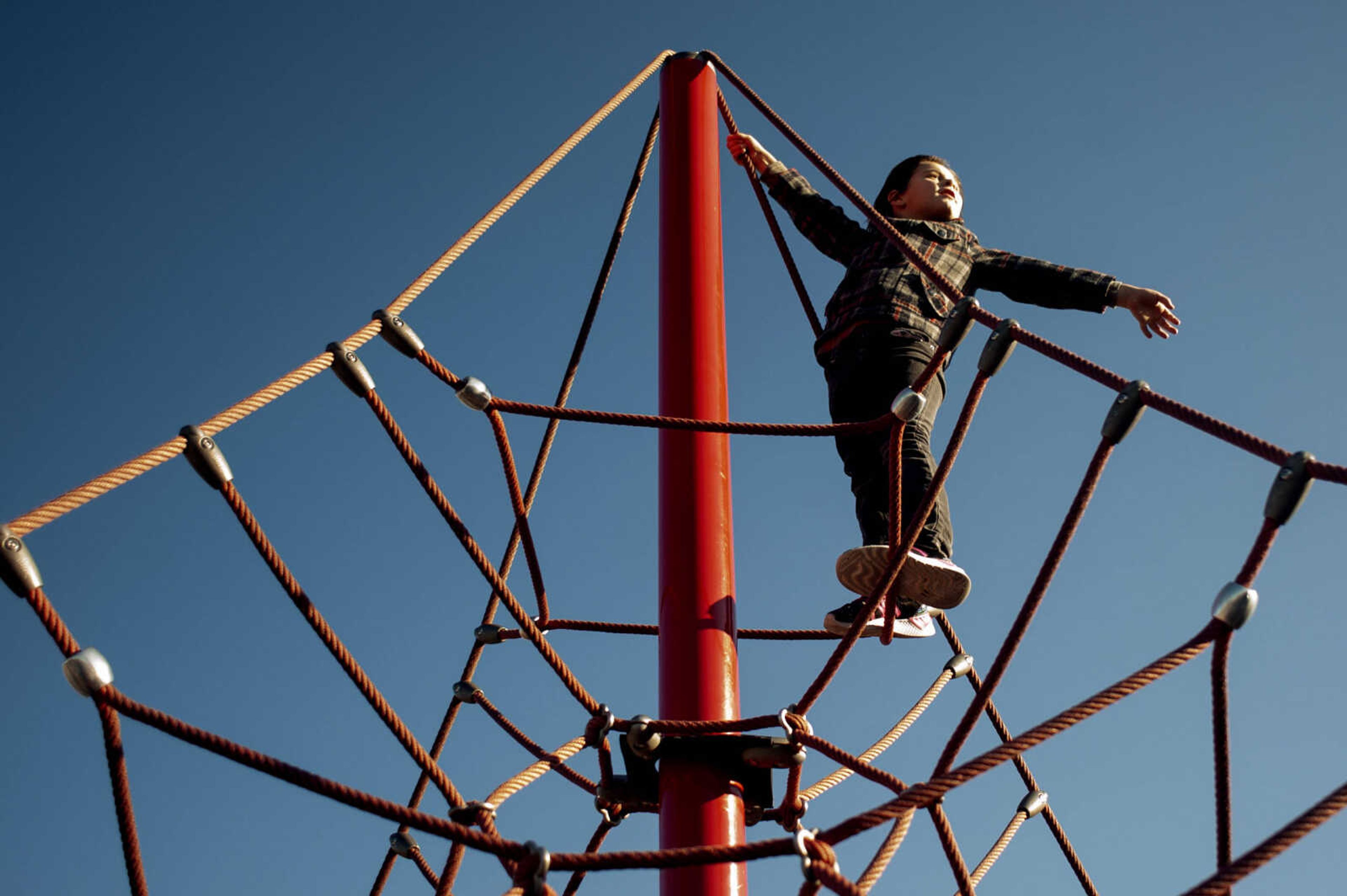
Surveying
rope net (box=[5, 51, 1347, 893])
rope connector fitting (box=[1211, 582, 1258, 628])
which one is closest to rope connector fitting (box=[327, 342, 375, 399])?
rope net (box=[5, 51, 1347, 893])

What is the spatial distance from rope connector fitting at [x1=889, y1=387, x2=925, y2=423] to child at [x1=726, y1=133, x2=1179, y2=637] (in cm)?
26

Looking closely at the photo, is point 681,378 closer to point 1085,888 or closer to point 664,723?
point 664,723

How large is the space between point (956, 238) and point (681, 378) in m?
1.03

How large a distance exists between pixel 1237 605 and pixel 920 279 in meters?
1.62

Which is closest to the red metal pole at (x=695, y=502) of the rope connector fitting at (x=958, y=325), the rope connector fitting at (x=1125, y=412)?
the rope connector fitting at (x=958, y=325)

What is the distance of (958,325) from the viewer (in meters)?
2.87

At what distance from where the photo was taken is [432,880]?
11.6 ft

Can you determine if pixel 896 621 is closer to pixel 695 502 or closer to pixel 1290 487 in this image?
pixel 695 502

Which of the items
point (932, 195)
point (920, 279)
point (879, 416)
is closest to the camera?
point (879, 416)

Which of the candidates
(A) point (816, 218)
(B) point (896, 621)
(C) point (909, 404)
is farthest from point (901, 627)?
(A) point (816, 218)

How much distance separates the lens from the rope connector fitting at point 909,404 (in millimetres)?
3000

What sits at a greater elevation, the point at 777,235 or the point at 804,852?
the point at 777,235

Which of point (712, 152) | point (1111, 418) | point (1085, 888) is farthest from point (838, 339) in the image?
point (1085, 888)

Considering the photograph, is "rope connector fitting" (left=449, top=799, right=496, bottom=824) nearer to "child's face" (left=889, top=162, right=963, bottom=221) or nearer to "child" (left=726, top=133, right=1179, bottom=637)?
"child" (left=726, top=133, right=1179, bottom=637)
